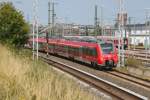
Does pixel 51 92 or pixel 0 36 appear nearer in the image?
pixel 51 92

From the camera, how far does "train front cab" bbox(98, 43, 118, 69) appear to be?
35750 millimetres

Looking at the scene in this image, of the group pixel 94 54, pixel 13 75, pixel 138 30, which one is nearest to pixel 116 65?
pixel 94 54

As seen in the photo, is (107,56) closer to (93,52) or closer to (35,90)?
(93,52)

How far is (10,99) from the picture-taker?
8.73 metres

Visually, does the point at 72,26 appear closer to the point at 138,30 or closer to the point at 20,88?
the point at 138,30

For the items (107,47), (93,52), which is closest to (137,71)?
(107,47)

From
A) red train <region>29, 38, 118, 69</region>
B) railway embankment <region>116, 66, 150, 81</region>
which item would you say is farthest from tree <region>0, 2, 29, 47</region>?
railway embankment <region>116, 66, 150, 81</region>

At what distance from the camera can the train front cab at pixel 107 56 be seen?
3575cm

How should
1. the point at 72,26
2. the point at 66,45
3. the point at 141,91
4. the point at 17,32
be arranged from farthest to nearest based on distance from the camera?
the point at 72,26, the point at 66,45, the point at 17,32, the point at 141,91

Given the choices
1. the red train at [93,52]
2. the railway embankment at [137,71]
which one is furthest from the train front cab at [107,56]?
the railway embankment at [137,71]

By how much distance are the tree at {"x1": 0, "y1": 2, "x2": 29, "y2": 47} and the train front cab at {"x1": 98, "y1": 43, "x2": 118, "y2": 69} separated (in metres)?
9.43

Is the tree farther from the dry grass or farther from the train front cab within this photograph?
the dry grass

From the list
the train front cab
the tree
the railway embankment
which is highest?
the tree

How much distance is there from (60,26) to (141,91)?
3096 inches
